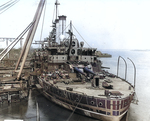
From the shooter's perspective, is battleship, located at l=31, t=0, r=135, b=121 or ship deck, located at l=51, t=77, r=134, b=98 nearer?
battleship, located at l=31, t=0, r=135, b=121

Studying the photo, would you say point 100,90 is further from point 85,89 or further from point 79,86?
point 79,86

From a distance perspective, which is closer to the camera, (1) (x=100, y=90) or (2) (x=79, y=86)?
(1) (x=100, y=90)

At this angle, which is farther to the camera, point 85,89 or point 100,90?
point 85,89

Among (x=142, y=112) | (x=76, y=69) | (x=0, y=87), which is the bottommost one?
(x=142, y=112)

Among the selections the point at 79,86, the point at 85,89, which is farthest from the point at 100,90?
the point at 79,86

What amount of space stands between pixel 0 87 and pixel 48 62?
9.23 meters

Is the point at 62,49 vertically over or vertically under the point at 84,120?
over

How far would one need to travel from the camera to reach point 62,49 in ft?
91.8

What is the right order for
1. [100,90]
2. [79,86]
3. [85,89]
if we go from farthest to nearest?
[79,86] < [85,89] < [100,90]

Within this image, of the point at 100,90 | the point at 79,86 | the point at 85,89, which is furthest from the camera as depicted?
the point at 79,86

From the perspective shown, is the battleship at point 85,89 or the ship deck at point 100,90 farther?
the ship deck at point 100,90

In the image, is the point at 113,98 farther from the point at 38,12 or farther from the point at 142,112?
the point at 38,12

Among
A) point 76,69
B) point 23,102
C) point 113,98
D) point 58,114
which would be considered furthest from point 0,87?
point 113,98

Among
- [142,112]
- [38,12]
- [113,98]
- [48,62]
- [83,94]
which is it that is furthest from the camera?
Result: [48,62]
